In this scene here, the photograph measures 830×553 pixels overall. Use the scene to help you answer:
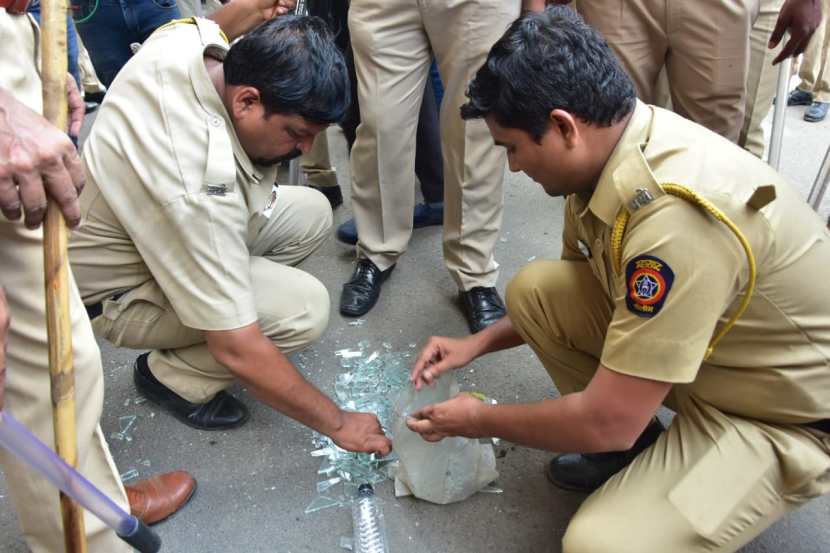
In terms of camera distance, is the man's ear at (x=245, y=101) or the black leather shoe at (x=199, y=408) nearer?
the man's ear at (x=245, y=101)

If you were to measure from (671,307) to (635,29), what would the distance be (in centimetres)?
156

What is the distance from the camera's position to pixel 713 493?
1448 millimetres

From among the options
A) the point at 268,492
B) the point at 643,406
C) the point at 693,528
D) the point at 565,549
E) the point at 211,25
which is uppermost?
the point at 211,25

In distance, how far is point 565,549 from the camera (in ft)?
4.92

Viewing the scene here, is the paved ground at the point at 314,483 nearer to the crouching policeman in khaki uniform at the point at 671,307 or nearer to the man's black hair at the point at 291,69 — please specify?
the crouching policeman in khaki uniform at the point at 671,307

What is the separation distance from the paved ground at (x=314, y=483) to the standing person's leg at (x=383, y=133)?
0.20m

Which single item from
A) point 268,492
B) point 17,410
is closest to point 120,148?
point 17,410

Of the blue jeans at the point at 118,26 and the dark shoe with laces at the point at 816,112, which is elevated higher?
the blue jeans at the point at 118,26

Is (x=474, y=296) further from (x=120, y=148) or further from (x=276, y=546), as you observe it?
(x=120, y=148)

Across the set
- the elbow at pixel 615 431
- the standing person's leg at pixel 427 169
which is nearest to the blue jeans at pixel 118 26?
the standing person's leg at pixel 427 169

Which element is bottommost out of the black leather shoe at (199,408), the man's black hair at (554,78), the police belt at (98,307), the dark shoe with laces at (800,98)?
the black leather shoe at (199,408)

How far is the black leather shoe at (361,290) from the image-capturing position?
274cm

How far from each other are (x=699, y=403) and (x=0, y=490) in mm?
1914

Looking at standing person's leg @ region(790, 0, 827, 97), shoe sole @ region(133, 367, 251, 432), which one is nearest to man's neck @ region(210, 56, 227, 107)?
shoe sole @ region(133, 367, 251, 432)
